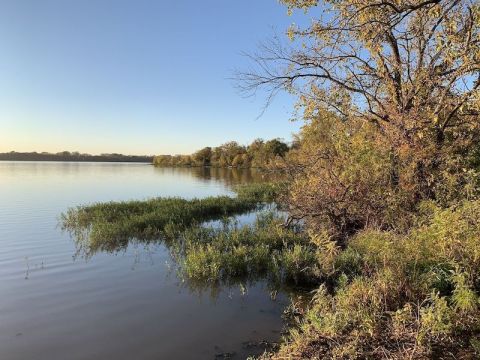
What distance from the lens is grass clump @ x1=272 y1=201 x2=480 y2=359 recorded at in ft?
17.5

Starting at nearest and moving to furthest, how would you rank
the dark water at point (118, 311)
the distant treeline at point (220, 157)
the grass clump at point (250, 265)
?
the dark water at point (118, 311)
the grass clump at point (250, 265)
the distant treeline at point (220, 157)

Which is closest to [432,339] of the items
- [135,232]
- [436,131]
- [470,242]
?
[470,242]

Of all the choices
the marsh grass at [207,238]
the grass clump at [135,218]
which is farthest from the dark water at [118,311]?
the grass clump at [135,218]

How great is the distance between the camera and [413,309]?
6.17 meters

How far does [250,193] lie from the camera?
3375 centimetres

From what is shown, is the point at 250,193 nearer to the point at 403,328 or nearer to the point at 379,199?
the point at 379,199

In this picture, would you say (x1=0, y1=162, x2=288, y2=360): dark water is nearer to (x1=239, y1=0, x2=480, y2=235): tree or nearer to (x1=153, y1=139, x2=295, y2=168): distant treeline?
(x1=239, y1=0, x2=480, y2=235): tree

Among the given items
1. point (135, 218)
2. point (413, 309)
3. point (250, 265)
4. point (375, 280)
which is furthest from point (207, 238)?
point (413, 309)

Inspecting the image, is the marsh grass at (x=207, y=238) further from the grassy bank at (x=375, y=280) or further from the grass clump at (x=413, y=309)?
the grass clump at (x=413, y=309)

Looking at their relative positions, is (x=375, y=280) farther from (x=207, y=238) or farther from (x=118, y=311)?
(x=207, y=238)

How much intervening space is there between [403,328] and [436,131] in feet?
27.0

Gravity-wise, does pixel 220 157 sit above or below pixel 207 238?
above

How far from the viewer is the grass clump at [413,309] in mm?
5348

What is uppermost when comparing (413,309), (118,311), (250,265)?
(413,309)
